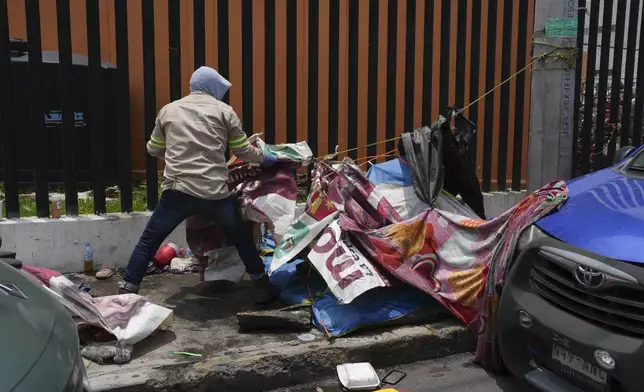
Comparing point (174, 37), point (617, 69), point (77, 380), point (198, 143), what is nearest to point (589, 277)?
point (77, 380)

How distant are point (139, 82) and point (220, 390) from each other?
4.69 m

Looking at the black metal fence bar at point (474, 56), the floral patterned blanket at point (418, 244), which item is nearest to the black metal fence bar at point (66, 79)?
the floral patterned blanket at point (418, 244)

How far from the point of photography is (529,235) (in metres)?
3.44

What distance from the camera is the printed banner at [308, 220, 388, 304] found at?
4.08 meters

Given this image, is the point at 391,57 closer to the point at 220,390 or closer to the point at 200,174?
the point at 200,174

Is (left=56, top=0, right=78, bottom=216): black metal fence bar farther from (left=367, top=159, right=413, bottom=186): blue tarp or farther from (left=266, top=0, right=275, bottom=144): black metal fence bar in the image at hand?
(left=367, top=159, right=413, bottom=186): blue tarp

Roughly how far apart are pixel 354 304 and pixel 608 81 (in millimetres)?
4918

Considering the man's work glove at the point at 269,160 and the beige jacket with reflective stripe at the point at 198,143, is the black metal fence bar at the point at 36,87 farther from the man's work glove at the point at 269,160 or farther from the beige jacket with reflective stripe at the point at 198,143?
the man's work glove at the point at 269,160

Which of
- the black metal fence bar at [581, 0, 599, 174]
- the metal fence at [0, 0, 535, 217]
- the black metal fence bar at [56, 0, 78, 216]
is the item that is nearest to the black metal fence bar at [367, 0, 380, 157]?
the metal fence at [0, 0, 535, 217]

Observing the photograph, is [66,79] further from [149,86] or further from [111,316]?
[111,316]

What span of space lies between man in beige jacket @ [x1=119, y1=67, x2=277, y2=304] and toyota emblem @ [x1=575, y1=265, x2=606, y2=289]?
8.15ft

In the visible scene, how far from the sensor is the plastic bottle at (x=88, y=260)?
5176mm

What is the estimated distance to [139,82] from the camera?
7289 millimetres

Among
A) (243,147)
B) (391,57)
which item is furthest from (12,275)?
(391,57)
